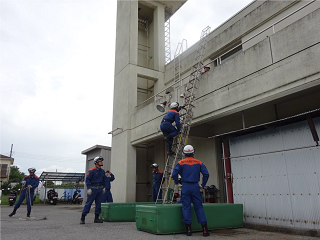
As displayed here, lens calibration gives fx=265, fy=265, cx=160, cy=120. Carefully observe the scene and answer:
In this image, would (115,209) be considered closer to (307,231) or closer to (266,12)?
(307,231)

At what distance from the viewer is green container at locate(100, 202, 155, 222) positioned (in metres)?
9.21

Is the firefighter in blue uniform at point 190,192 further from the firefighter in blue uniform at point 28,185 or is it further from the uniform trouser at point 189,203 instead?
the firefighter in blue uniform at point 28,185

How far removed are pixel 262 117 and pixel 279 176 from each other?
112 inches

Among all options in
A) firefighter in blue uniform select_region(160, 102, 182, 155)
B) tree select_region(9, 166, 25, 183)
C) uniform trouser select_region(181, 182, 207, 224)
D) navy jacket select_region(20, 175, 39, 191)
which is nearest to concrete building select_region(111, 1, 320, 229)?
firefighter in blue uniform select_region(160, 102, 182, 155)

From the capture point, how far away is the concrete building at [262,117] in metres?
6.74

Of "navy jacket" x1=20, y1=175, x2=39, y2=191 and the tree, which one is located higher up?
the tree

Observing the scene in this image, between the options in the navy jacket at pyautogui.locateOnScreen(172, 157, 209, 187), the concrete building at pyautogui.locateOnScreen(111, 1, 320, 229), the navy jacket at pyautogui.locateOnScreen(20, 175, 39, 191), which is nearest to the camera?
the navy jacket at pyautogui.locateOnScreen(172, 157, 209, 187)

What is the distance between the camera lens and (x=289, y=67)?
6.74 metres

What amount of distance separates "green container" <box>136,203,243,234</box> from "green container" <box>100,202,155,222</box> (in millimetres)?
2385

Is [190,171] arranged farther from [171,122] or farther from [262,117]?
[262,117]

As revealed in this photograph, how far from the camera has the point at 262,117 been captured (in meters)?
9.80

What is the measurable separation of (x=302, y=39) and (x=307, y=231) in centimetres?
471

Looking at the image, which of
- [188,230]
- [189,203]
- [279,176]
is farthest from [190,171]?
[279,176]

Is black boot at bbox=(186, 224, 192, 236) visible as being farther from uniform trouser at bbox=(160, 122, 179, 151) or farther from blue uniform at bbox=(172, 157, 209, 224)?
uniform trouser at bbox=(160, 122, 179, 151)
